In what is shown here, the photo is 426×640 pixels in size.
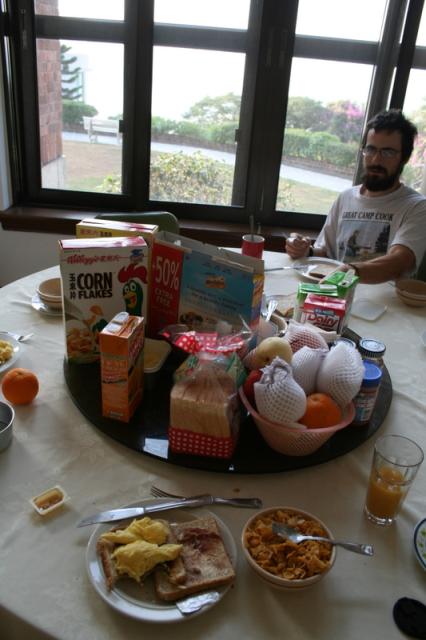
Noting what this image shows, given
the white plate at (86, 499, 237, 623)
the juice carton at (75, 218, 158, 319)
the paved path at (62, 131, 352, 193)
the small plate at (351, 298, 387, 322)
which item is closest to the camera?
the white plate at (86, 499, 237, 623)

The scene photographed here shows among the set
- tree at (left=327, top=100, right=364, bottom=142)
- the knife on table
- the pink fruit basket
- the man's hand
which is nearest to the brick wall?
tree at (left=327, top=100, right=364, bottom=142)

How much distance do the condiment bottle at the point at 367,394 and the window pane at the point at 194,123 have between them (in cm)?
204

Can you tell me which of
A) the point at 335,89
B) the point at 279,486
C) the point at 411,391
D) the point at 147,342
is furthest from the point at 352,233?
the point at 279,486

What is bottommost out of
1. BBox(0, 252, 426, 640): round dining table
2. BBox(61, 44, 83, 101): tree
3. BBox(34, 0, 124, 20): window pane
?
BBox(0, 252, 426, 640): round dining table

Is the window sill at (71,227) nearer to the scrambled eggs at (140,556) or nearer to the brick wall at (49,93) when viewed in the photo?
the brick wall at (49,93)

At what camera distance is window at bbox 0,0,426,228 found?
2.51m

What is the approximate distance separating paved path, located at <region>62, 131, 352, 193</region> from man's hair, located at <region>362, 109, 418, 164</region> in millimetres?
619

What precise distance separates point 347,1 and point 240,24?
0.53m

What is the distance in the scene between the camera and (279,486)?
88 cm

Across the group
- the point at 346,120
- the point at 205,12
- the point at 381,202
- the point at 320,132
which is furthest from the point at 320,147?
the point at 205,12

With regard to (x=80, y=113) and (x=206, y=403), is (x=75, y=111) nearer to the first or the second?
(x=80, y=113)

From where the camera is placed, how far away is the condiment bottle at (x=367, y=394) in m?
0.97

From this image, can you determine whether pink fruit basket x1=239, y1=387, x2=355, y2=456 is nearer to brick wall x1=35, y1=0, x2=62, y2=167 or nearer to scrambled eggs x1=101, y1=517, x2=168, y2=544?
scrambled eggs x1=101, y1=517, x2=168, y2=544

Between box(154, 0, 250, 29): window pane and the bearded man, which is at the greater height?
box(154, 0, 250, 29): window pane
